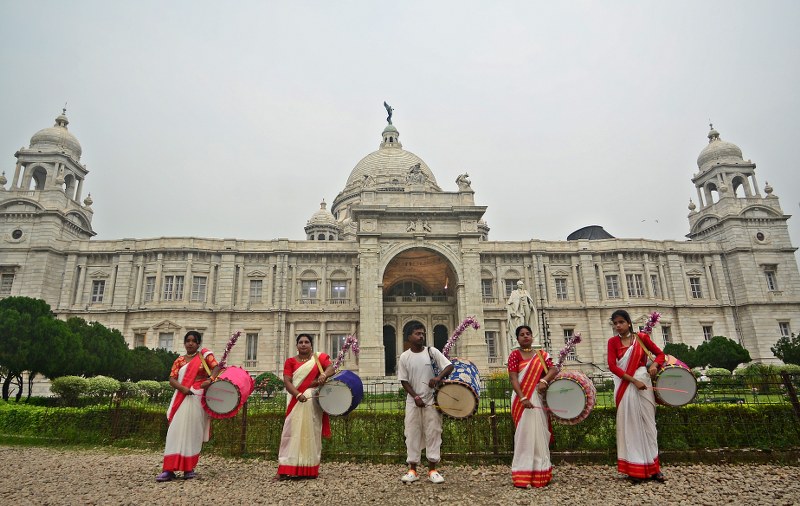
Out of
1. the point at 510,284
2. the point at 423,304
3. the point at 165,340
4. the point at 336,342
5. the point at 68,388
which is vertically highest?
the point at 510,284

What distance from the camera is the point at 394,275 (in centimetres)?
3428

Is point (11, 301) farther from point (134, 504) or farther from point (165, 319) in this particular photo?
point (134, 504)

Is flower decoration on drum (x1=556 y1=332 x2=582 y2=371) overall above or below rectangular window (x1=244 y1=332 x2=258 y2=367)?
below

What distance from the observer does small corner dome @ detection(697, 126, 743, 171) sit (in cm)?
3622

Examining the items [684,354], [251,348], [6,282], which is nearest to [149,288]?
[251,348]

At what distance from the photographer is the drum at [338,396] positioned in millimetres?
6402

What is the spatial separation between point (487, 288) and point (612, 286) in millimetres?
9059

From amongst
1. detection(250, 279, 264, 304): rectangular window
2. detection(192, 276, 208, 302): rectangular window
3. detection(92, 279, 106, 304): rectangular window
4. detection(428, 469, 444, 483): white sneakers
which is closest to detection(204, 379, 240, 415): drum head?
detection(428, 469, 444, 483): white sneakers

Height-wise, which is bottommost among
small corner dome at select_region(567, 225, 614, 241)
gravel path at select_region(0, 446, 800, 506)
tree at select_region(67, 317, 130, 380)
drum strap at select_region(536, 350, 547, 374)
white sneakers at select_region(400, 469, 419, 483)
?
gravel path at select_region(0, 446, 800, 506)

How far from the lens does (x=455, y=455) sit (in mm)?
7430

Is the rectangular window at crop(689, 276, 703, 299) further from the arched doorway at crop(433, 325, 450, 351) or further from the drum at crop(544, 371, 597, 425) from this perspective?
the drum at crop(544, 371, 597, 425)

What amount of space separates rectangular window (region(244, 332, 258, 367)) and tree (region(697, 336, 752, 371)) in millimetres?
26034

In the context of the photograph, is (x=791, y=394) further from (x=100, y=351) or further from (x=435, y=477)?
(x=100, y=351)

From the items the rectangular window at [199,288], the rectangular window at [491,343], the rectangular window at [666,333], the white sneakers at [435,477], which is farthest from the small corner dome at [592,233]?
the white sneakers at [435,477]
